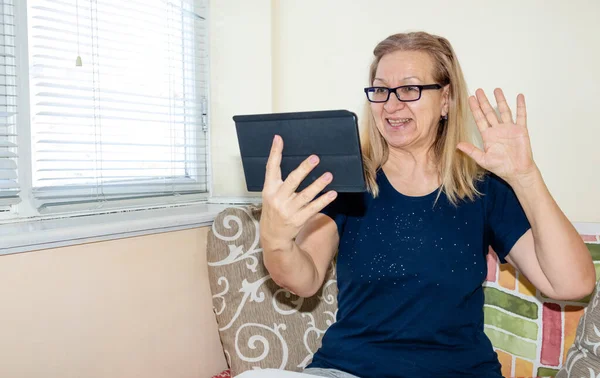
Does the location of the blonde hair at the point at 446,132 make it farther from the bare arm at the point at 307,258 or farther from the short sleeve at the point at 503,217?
the bare arm at the point at 307,258

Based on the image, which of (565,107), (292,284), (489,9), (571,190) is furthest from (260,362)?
(489,9)

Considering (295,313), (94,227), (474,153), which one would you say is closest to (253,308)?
(295,313)

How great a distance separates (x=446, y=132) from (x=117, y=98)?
3.17 feet

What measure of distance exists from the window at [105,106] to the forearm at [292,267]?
Result: 26.0 inches

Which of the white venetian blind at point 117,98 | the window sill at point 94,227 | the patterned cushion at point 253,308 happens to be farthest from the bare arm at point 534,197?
the white venetian blind at point 117,98

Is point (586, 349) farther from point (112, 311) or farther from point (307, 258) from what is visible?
point (112, 311)

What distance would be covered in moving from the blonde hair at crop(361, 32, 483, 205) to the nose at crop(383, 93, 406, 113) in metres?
0.12

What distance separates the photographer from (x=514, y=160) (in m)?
1.18

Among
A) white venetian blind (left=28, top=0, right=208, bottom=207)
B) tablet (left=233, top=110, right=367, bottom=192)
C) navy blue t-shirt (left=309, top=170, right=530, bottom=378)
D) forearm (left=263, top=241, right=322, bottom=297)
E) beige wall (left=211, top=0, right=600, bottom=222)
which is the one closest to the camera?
tablet (left=233, top=110, right=367, bottom=192)

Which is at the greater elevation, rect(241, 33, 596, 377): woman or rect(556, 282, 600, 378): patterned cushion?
rect(241, 33, 596, 377): woman

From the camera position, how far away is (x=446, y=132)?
1.45 meters

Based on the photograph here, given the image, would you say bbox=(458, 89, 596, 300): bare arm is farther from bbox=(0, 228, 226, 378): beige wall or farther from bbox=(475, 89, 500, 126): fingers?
bbox=(0, 228, 226, 378): beige wall

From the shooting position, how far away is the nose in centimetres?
134


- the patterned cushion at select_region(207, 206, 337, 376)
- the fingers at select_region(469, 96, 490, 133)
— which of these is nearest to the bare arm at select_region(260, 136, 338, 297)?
the patterned cushion at select_region(207, 206, 337, 376)
